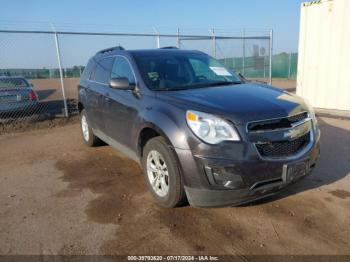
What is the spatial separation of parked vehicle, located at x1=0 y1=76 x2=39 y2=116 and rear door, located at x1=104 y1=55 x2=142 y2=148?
501cm

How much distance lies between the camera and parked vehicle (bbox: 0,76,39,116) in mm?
8680

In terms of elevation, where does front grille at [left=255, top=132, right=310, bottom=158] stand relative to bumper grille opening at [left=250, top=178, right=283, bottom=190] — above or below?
above

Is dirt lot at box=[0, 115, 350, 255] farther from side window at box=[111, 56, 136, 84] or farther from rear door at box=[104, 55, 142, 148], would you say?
side window at box=[111, 56, 136, 84]

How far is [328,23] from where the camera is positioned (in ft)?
29.2

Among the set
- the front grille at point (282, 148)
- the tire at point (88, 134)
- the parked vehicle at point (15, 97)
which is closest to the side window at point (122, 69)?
the tire at point (88, 134)

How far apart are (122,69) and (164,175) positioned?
5.89 feet

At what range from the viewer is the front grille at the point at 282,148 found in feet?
10.1

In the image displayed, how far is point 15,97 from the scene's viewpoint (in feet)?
29.0

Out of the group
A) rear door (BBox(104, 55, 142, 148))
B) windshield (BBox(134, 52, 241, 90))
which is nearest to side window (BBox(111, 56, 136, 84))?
rear door (BBox(104, 55, 142, 148))

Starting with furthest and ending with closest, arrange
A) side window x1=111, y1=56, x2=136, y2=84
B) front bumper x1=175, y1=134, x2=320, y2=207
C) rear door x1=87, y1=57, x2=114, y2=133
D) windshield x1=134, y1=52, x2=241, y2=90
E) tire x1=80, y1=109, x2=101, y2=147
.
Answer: tire x1=80, y1=109, x2=101, y2=147, rear door x1=87, y1=57, x2=114, y2=133, side window x1=111, y1=56, x2=136, y2=84, windshield x1=134, y1=52, x2=241, y2=90, front bumper x1=175, y1=134, x2=320, y2=207

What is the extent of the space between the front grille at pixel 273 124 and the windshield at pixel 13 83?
25.9ft

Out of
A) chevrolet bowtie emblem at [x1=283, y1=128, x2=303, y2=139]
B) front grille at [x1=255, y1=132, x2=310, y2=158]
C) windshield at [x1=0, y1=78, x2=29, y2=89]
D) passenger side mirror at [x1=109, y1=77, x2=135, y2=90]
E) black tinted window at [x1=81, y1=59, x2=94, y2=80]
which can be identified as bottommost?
front grille at [x1=255, y1=132, x2=310, y2=158]

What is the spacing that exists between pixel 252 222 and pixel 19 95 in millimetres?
7716

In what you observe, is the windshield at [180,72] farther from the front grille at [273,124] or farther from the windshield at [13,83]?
the windshield at [13,83]
